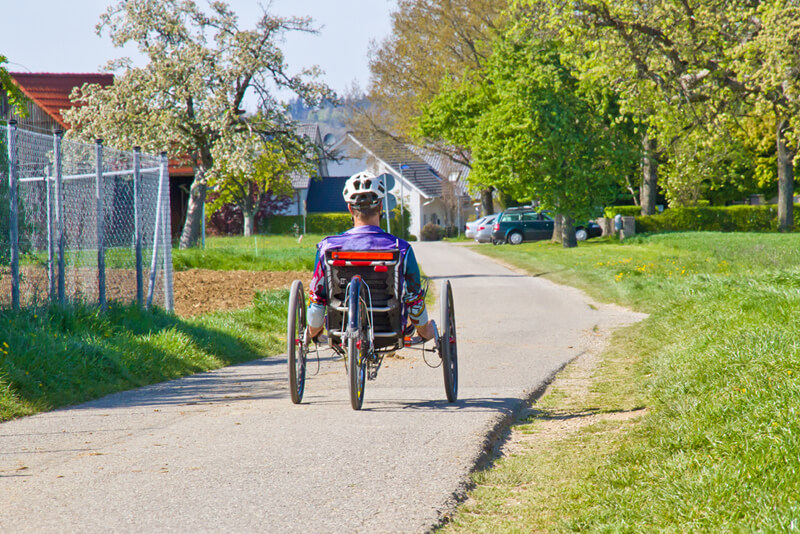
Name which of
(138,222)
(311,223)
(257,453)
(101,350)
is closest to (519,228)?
(311,223)

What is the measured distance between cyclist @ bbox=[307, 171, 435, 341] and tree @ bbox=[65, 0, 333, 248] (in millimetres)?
24859

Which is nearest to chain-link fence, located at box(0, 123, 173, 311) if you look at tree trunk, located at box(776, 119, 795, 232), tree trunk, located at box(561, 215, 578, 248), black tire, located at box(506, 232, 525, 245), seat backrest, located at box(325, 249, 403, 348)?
seat backrest, located at box(325, 249, 403, 348)

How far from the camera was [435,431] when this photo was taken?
222 inches

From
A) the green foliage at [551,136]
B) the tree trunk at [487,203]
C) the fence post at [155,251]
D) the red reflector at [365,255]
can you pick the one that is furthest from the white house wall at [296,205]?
the red reflector at [365,255]

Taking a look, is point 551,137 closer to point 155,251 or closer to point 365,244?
point 155,251

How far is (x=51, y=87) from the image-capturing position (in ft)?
124

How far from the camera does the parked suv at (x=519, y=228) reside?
4659 cm

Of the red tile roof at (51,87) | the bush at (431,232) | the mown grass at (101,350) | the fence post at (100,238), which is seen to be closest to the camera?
the mown grass at (101,350)

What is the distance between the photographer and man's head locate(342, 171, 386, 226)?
20.2ft

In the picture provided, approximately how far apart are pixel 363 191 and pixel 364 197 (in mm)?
45

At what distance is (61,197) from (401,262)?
4.89 meters

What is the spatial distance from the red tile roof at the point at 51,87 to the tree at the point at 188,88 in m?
5.68

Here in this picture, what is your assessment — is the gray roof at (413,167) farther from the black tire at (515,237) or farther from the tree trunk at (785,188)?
the tree trunk at (785,188)

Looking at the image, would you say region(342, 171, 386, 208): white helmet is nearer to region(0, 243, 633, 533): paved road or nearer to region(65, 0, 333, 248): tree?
region(0, 243, 633, 533): paved road
